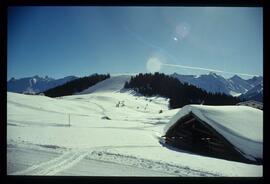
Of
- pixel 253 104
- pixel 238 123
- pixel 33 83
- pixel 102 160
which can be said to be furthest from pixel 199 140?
pixel 33 83

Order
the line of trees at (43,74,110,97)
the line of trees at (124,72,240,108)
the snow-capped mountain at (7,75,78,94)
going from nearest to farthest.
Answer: the snow-capped mountain at (7,75,78,94) → the line of trees at (124,72,240,108) → the line of trees at (43,74,110,97)

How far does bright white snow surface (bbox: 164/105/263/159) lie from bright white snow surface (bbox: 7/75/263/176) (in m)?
0.37

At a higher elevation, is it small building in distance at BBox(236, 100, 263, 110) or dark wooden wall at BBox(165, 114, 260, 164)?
small building in distance at BBox(236, 100, 263, 110)

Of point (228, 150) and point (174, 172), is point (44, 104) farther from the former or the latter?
point (228, 150)

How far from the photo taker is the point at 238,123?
25.3ft

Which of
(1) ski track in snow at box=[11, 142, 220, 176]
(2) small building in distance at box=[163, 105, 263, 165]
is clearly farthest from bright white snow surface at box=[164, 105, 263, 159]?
(1) ski track in snow at box=[11, 142, 220, 176]

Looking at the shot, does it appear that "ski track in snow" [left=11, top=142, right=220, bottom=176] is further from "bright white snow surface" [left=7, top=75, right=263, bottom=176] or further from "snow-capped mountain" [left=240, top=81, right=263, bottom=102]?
"snow-capped mountain" [left=240, top=81, right=263, bottom=102]

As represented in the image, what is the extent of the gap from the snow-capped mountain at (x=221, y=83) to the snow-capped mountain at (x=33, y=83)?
267 centimetres

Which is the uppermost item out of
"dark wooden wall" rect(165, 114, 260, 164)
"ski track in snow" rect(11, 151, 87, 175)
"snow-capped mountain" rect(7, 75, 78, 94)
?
"snow-capped mountain" rect(7, 75, 78, 94)

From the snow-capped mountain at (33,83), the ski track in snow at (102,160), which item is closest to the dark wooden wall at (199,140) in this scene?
the ski track in snow at (102,160)

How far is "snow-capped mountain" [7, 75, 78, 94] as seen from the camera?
7422 millimetres

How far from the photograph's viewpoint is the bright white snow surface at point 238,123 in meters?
7.39

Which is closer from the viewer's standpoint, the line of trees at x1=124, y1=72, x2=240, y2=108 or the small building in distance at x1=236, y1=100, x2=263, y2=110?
the small building in distance at x1=236, y1=100, x2=263, y2=110
